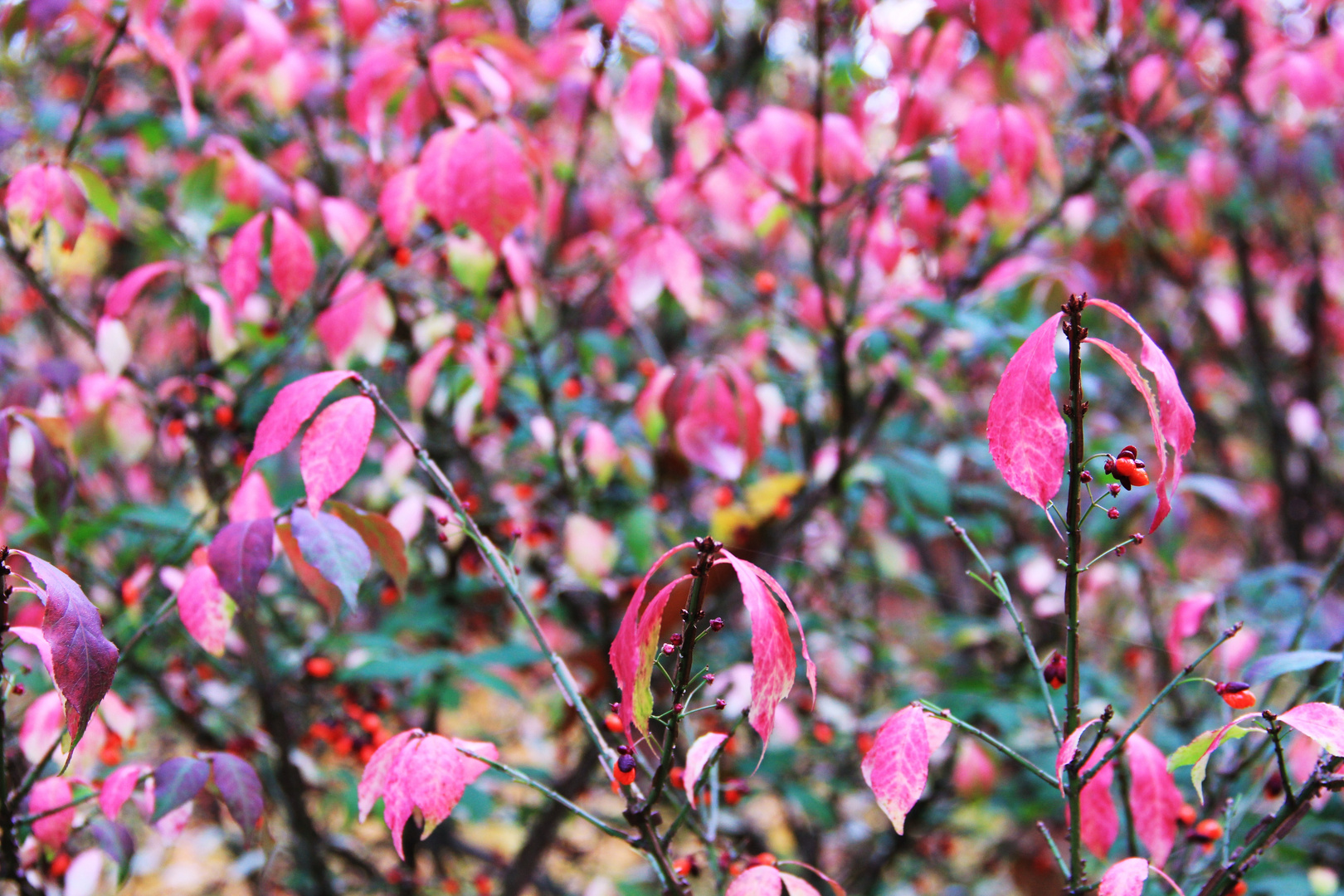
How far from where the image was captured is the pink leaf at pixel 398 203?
1.44m

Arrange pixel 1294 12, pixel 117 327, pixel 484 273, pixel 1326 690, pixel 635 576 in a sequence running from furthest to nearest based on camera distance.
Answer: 1. pixel 1294 12
2. pixel 635 576
3. pixel 484 273
4. pixel 117 327
5. pixel 1326 690

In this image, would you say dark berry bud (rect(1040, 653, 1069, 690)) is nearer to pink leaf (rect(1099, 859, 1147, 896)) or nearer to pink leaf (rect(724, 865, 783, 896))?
pink leaf (rect(1099, 859, 1147, 896))

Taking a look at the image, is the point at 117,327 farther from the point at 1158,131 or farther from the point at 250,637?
the point at 1158,131

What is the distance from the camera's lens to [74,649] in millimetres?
710

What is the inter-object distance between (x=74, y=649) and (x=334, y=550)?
223mm

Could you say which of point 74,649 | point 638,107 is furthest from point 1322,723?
point 638,107

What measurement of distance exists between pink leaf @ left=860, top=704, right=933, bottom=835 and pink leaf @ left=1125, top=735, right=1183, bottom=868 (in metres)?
0.32

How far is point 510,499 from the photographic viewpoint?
2244 mm

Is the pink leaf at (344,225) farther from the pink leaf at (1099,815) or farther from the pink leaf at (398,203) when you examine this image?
the pink leaf at (1099,815)

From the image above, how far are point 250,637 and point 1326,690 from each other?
1549 millimetres

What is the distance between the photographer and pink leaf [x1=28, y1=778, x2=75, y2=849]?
102cm

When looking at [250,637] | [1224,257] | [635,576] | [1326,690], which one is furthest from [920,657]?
[1224,257]

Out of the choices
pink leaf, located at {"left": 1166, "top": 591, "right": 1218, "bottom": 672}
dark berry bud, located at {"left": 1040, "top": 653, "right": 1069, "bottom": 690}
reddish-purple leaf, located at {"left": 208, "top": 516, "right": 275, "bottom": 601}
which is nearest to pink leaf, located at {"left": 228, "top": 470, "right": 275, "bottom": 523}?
reddish-purple leaf, located at {"left": 208, "top": 516, "right": 275, "bottom": 601}

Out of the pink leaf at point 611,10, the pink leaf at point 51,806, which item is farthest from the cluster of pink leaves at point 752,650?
the pink leaf at point 611,10
